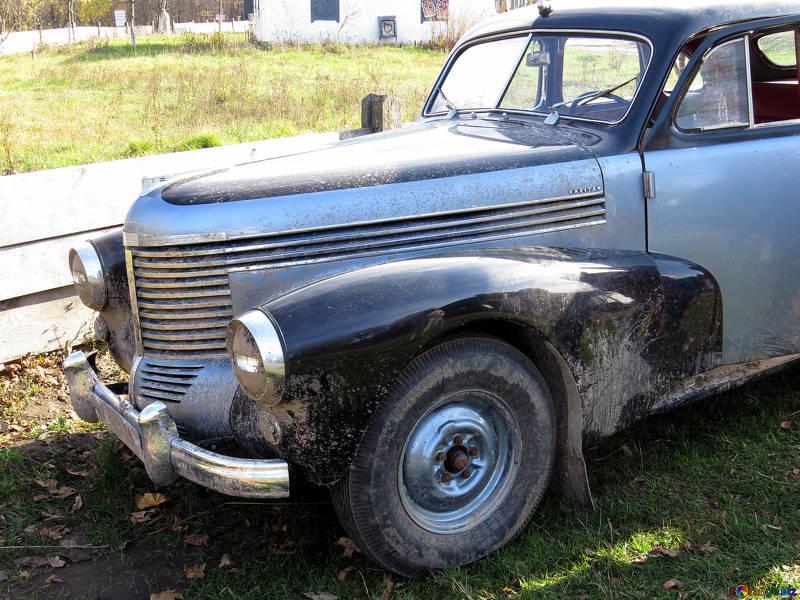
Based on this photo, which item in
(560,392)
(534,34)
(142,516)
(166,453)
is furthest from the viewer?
(534,34)

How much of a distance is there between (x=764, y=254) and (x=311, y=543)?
2.29 meters

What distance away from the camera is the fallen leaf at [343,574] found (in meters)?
3.21

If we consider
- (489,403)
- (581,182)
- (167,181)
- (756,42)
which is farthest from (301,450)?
(756,42)

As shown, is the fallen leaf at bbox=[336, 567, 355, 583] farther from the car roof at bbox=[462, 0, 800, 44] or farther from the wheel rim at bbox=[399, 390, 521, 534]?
the car roof at bbox=[462, 0, 800, 44]

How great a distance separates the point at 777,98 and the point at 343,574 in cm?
321

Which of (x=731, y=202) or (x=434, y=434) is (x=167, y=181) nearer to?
(x=434, y=434)

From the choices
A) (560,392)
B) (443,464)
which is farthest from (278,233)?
(560,392)

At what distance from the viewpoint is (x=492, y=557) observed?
3.23 m

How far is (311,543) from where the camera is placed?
3.45m

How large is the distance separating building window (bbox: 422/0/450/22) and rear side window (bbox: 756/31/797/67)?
19.9 meters

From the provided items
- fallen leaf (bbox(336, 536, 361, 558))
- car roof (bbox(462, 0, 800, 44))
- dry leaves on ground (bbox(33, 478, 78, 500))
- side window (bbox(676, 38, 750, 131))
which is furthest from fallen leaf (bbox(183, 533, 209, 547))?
car roof (bbox(462, 0, 800, 44))

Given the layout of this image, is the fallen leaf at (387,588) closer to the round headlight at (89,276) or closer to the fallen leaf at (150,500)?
the fallen leaf at (150,500)

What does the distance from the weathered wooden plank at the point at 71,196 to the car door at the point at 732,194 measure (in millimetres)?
2055

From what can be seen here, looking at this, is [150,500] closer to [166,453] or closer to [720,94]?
[166,453]
